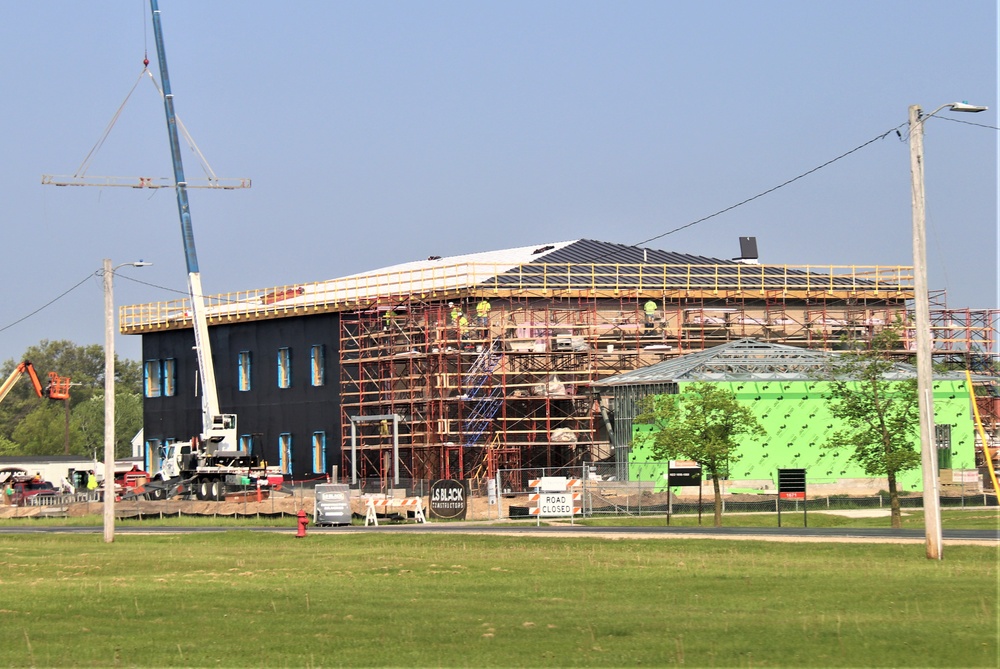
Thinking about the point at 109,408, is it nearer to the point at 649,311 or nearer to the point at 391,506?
the point at 391,506

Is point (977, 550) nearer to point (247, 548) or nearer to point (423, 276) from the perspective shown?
point (247, 548)

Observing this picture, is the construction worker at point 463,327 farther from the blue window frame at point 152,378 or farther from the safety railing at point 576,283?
the blue window frame at point 152,378

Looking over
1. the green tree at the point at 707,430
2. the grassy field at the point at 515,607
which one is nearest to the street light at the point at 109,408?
the grassy field at the point at 515,607

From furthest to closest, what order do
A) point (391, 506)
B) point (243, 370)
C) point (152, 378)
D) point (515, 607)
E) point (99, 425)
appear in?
point (99, 425), point (152, 378), point (243, 370), point (391, 506), point (515, 607)

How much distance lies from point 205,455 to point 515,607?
54981 millimetres

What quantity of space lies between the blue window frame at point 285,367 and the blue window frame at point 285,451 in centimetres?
262

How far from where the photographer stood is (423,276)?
79.0m

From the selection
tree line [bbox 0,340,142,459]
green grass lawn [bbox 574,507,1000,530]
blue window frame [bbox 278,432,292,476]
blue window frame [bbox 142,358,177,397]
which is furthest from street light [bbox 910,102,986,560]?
tree line [bbox 0,340,142,459]

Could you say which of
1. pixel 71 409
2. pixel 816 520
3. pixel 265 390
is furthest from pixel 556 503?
pixel 71 409

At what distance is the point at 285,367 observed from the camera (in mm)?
81312

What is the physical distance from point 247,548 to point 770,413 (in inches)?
1247

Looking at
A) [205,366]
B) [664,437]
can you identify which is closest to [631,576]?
[664,437]

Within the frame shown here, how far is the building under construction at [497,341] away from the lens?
228 ft

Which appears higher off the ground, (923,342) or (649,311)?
(649,311)
